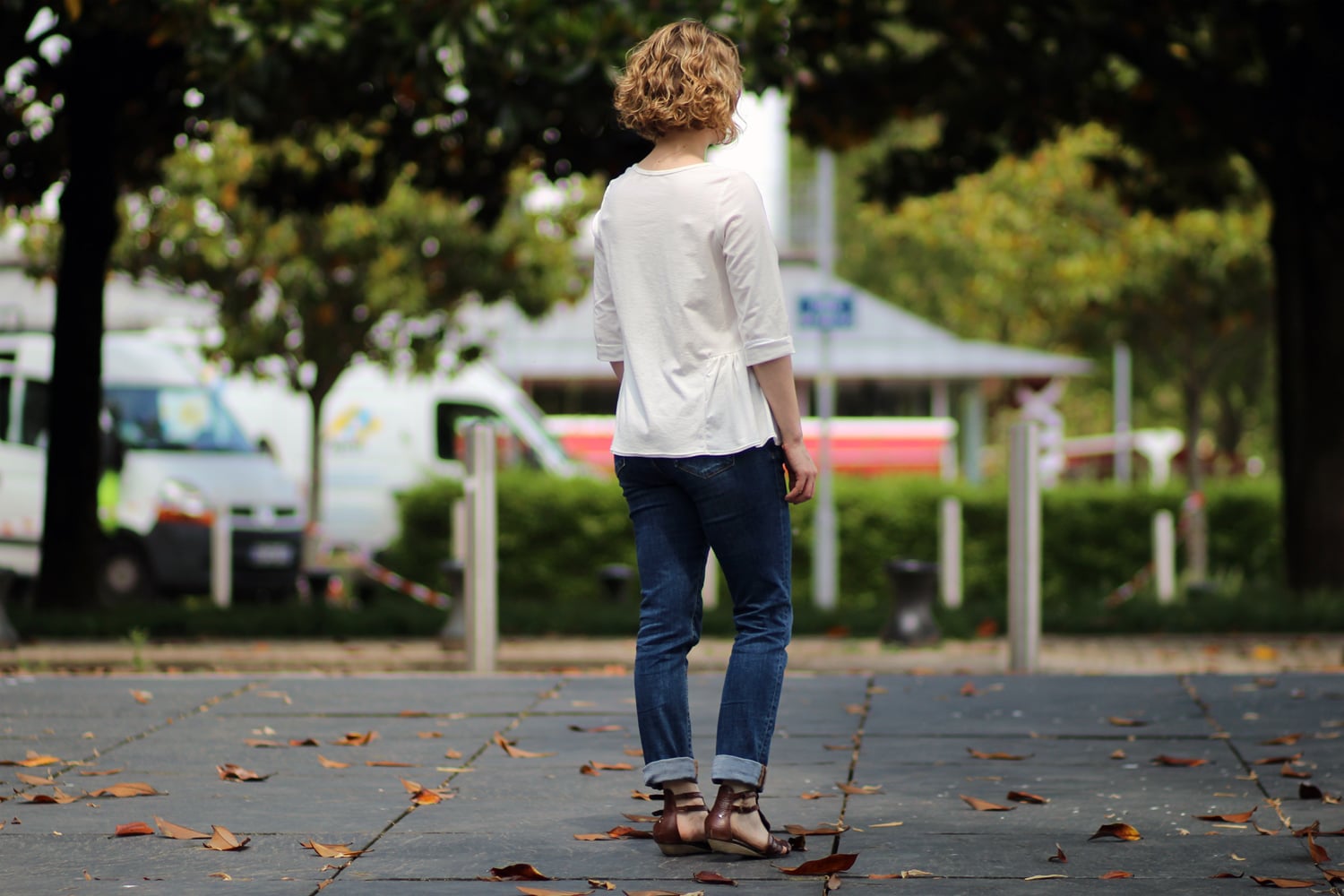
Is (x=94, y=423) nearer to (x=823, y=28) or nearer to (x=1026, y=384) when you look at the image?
(x=823, y=28)

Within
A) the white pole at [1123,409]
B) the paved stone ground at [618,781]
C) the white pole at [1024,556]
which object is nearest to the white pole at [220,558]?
the paved stone ground at [618,781]

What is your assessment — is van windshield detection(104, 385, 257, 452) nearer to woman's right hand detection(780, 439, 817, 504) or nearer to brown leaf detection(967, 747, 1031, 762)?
brown leaf detection(967, 747, 1031, 762)

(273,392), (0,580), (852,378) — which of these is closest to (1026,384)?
(852,378)

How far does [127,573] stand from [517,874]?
12.8 meters

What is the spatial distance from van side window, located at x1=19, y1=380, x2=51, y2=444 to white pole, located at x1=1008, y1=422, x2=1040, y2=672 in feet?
34.0

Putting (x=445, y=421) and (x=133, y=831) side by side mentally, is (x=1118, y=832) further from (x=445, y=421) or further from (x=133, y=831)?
(x=445, y=421)

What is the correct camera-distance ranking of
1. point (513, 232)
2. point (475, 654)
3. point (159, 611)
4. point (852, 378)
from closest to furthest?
point (475, 654) → point (159, 611) → point (513, 232) → point (852, 378)

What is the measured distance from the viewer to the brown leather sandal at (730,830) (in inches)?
152

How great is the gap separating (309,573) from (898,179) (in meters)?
5.41

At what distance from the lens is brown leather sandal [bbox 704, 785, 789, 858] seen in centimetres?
386

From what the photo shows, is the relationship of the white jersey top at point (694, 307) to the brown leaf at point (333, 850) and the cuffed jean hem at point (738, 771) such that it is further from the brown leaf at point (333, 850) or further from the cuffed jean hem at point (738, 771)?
the brown leaf at point (333, 850)

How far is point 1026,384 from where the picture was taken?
41.1m

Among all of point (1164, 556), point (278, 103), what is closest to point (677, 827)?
point (278, 103)

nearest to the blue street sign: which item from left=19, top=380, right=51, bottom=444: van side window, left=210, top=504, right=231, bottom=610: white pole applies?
left=210, top=504, right=231, bottom=610: white pole
